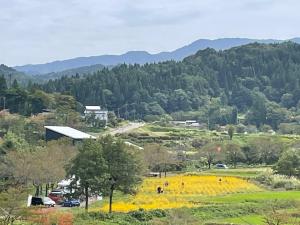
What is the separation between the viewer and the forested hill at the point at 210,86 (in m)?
113

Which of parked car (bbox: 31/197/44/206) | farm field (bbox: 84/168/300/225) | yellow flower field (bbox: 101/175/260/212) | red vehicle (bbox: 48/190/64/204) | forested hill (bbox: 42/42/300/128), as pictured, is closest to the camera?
farm field (bbox: 84/168/300/225)

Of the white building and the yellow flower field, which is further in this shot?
the white building

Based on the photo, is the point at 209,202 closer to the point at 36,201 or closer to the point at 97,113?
the point at 36,201

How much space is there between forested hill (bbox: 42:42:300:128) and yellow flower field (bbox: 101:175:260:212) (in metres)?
54.2

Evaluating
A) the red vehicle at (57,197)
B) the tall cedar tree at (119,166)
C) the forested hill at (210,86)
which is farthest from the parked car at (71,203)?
the forested hill at (210,86)

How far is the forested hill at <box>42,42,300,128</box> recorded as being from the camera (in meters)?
113

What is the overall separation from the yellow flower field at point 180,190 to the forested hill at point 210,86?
54.2m

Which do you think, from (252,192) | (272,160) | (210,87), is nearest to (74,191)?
(252,192)

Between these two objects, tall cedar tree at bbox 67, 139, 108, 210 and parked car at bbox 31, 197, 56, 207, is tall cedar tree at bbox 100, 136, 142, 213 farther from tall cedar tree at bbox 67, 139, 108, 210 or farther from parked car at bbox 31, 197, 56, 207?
parked car at bbox 31, 197, 56, 207

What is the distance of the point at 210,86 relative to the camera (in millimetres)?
138750

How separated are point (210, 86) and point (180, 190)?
3904 inches

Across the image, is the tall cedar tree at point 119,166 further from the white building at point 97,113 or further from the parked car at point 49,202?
the white building at point 97,113

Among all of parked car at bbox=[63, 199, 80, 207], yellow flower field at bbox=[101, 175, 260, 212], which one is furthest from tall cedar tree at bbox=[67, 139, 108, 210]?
parked car at bbox=[63, 199, 80, 207]

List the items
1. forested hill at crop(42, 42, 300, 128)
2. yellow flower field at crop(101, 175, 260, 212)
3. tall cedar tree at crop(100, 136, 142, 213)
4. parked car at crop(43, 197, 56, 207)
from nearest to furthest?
tall cedar tree at crop(100, 136, 142, 213), parked car at crop(43, 197, 56, 207), yellow flower field at crop(101, 175, 260, 212), forested hill at crop(42, 42, 300, 128)
